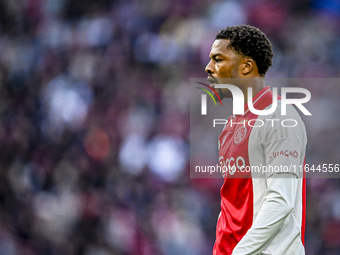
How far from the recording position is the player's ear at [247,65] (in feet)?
3.44

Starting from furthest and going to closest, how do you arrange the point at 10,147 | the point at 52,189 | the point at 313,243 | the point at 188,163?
the point at 10,147
the point at 52,189
the point at 188,163
the point at 313,243

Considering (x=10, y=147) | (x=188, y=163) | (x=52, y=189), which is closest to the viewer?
(x=188, y=163)

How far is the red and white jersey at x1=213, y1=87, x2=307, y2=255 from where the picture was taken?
850 mm

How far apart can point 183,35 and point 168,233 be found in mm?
1645

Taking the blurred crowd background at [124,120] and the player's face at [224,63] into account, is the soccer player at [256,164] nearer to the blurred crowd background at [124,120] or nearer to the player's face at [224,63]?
the player's face at [224,63]

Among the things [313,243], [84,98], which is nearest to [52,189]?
[84,98]

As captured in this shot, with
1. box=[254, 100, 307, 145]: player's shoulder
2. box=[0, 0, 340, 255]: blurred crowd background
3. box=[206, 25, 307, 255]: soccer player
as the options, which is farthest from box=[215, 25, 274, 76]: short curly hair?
box=[0, 0, 340, 255]: blurred crowd background

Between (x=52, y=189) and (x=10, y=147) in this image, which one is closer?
(x=52, y=189)

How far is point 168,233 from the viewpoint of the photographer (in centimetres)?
285

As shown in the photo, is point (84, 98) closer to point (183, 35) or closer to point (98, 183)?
point (98, 183)

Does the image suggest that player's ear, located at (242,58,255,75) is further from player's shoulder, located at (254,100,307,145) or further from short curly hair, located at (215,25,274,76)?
player's shoulder, located at (254,100,307,145)

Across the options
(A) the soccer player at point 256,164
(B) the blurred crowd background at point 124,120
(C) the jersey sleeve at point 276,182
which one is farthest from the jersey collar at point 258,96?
(B) the blurred crowd background at point 124,120

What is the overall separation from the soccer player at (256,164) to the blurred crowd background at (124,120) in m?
1.90

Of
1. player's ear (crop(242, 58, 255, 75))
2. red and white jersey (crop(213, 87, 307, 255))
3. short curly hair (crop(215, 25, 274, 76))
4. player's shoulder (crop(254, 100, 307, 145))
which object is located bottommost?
red and white jersey (crop(213, 87, 307, 255))
